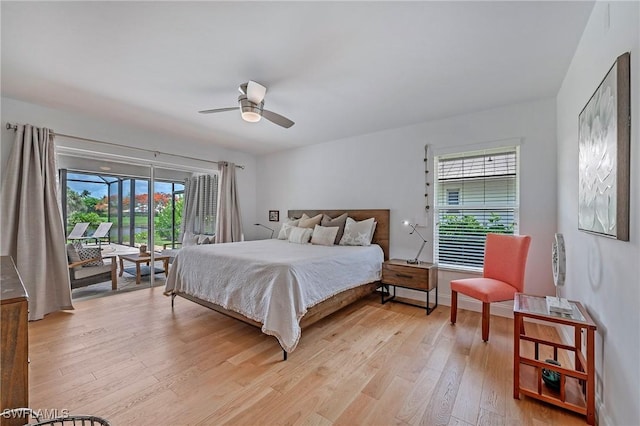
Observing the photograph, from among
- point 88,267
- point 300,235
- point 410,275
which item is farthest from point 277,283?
point 88,267

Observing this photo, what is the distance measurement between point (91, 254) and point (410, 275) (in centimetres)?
444

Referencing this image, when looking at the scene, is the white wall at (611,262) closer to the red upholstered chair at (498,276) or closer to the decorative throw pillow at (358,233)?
the red upholstered chair at (498,276)

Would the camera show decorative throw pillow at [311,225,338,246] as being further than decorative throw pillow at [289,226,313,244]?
No

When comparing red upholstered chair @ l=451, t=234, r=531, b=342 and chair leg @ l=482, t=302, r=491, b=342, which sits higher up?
red upholstered chair @ l=451, t=234, r=531, b=342

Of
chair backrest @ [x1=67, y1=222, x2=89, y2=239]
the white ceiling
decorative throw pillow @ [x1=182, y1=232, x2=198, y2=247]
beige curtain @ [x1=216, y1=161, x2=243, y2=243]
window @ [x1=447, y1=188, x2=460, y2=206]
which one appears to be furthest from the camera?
beige curtain @ [x1=216, y1=161, x2=243, y2=243]

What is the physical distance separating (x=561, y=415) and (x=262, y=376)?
1.93m

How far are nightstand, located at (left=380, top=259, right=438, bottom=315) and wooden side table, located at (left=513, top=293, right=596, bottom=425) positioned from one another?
3.96ft

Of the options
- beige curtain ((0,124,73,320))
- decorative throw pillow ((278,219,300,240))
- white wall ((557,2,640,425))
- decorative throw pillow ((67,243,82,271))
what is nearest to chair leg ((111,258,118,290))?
decorative throw pillow ((67,243,82,271))

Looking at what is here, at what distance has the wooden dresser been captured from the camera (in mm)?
896

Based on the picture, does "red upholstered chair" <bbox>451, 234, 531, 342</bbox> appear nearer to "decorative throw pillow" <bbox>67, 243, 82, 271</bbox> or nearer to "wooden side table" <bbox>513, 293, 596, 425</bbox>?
"wooden side table" <bbox>513, 293, 596, 425</bbox>

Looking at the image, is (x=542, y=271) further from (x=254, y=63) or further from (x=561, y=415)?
(x=254, y=63)

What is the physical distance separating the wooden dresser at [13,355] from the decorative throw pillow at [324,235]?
10.4 ft

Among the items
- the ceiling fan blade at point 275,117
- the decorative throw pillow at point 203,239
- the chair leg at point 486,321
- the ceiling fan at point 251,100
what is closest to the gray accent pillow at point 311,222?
the ceiling fan blade at point 275,117

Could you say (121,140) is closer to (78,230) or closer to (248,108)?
(78,230)
